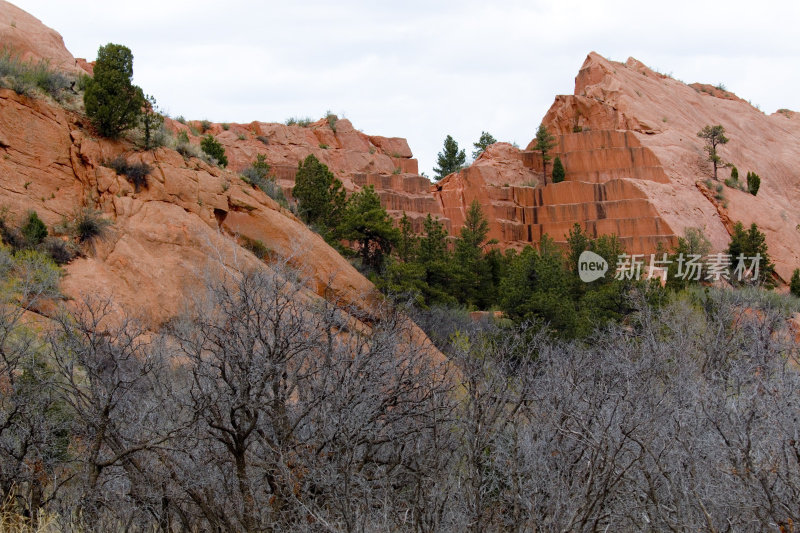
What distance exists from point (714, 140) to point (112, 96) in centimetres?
4248

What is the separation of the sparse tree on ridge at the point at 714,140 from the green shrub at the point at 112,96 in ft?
133

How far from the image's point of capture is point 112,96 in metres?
A: 23.2

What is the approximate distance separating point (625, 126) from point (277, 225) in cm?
3734

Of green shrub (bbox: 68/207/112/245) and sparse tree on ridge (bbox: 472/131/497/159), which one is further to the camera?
sparse tree on ridge (bbox: 472/131/497/159)

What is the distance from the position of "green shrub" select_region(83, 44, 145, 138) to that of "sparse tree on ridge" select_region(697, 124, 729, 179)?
133ft

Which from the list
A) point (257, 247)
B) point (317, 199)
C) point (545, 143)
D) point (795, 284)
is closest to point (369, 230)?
point (317, 199)

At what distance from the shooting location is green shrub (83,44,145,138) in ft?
76.1

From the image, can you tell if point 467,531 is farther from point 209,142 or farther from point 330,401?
point 209,142

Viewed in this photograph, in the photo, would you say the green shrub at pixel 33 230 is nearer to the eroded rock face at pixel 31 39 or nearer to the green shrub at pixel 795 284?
the eroded rock face at pixel 31 39

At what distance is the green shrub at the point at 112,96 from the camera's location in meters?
23.2

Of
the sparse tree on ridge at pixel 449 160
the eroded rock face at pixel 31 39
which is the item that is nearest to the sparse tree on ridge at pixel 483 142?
the sparse tree on ridge at pixel 449 160

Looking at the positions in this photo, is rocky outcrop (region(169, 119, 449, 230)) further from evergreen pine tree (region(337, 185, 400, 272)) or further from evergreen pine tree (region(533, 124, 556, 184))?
evergreen pine tree (region(337, 185, 400, 272))

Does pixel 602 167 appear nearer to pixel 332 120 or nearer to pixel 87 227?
pixel 332 120

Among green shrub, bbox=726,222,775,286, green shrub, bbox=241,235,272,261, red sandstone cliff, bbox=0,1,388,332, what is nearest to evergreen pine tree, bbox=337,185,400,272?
red sandstone cliff, bbox=0,1,388,332
